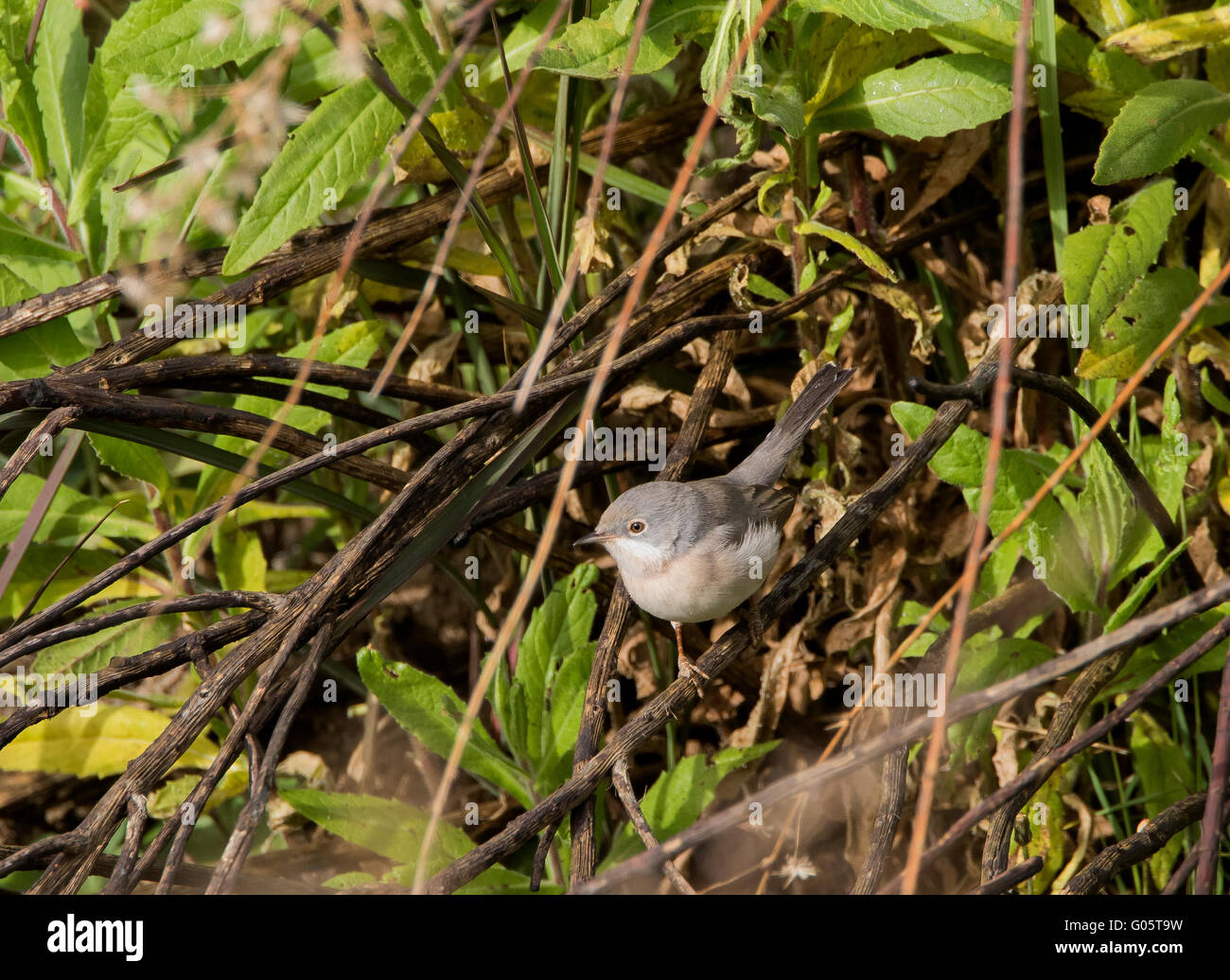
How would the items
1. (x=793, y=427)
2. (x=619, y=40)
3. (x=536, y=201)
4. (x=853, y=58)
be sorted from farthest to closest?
(x=793, y=427) → (x=853, y=58) → (x=536, y=201) → (x=619, y=40)

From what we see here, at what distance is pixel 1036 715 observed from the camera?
3100 millimetres

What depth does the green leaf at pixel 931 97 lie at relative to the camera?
2.68m

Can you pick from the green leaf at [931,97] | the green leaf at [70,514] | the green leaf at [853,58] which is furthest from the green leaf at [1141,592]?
the green leaf at [70,514]

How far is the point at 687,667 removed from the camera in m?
2.71

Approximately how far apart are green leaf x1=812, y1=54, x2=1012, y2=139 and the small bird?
69 cm

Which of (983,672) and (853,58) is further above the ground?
(853,58)

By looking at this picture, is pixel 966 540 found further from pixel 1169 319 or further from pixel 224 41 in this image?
pixel 224 41

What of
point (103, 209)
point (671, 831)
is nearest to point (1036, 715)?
point (671, 831)

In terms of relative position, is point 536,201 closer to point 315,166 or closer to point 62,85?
point 315,166

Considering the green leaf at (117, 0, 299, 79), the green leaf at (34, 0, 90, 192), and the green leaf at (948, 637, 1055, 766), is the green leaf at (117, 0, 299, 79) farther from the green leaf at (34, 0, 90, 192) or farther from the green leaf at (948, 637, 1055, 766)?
the green leaf at (948, 637, 1055, 766)

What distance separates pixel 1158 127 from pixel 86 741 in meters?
3.51

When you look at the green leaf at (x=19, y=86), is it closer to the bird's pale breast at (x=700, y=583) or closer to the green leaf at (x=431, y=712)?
the green leaf at (x=431, y=712)

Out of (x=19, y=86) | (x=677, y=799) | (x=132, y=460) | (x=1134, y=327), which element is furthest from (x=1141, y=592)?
(x=19, y=86)

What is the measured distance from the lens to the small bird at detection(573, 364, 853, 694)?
2.81 m
